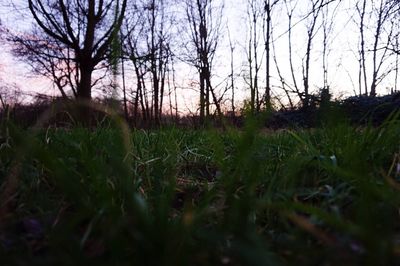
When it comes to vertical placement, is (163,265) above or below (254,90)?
below

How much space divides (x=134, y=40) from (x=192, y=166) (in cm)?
1662

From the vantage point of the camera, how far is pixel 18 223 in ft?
3.01

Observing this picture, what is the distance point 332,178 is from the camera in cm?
129

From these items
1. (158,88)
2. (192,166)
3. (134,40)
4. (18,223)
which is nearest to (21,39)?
(134,40)

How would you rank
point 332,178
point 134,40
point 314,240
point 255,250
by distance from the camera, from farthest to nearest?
point 134,40 → point 332,178 → point 314,240 → point 255,250

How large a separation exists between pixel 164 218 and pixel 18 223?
50 centimetres

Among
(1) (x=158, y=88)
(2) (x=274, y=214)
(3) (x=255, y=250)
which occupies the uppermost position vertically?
(1) (x=158, y=88)

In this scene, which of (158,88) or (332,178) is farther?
(158,88)

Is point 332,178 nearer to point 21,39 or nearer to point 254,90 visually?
point 254,90

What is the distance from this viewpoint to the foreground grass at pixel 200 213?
549 millimetres

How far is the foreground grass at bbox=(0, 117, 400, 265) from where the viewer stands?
549 millimetres

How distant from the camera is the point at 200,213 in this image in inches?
27.5

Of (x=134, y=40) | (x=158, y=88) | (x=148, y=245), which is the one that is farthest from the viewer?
(x=158, y=88)

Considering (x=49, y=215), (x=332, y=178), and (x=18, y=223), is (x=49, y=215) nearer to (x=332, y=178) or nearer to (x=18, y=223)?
(x=18, y=223)
